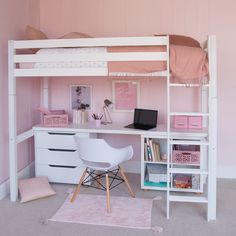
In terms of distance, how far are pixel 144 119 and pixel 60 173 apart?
45.0 inches

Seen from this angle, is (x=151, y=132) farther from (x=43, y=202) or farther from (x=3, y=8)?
(x=3, y=8)

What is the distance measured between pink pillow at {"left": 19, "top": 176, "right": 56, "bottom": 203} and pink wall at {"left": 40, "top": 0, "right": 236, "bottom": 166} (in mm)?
1242

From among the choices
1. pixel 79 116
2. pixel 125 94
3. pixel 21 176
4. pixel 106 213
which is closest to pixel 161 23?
pixel 125 94

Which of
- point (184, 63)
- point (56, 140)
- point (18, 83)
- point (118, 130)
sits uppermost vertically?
point (184, 63)

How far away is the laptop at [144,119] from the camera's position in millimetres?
3768

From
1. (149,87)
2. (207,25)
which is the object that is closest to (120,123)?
(149,87)

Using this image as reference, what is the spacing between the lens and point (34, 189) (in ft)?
11.1

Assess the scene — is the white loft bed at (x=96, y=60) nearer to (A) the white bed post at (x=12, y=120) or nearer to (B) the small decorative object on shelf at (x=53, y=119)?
(A) the white bed post at (x=12, y=120)

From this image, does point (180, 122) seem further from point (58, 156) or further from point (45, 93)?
point (45, 93)

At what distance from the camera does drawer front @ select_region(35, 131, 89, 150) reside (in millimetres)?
3688

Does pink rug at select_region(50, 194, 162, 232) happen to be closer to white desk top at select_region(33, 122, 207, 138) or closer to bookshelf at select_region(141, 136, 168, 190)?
bookshelf at select_region(141, 136, 168, 190)

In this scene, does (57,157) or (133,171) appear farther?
(133,171)

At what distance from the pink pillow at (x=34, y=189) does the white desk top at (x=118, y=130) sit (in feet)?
1.92

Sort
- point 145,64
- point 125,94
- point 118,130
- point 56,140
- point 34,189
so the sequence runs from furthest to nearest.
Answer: point 125,94, point 56,140, point 118,130, point 34,189, point 145,64
